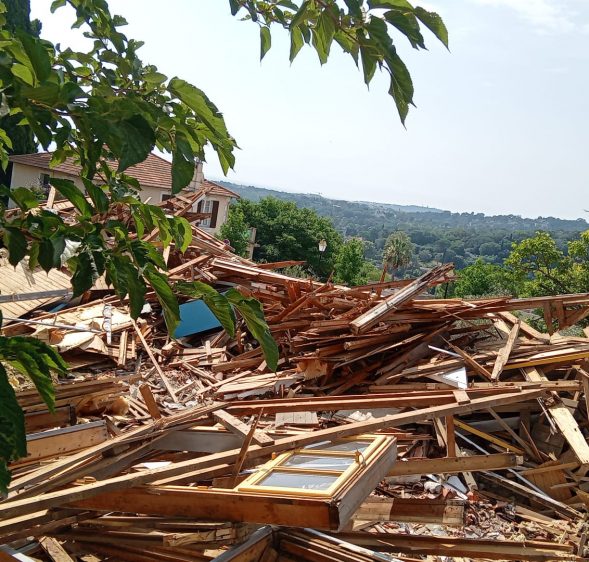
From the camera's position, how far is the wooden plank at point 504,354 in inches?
315

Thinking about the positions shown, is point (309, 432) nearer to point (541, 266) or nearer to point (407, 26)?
point (407, 26)

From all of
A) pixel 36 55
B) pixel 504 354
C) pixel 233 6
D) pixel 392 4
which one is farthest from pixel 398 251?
pixel 36 55

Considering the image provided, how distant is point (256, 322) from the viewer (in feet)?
4.65

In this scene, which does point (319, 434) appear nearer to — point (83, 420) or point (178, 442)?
point (178, 442)

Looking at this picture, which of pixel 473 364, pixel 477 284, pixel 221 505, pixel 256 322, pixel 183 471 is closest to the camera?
pixel 256 322

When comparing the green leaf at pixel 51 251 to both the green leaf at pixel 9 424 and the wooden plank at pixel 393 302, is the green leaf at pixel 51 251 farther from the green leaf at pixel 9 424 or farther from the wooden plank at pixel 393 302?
the wooden plank at pixel 393 302

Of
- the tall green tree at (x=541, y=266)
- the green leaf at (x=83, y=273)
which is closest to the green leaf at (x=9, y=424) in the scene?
the green leaf at (x=83, y=273)

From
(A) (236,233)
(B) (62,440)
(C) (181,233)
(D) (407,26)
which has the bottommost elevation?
(B) (62,440)

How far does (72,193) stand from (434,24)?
0.81 metres

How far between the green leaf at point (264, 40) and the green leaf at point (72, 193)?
608 millimetres

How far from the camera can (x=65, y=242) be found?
50.6 inches

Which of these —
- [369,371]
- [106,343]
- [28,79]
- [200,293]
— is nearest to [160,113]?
[28,79]

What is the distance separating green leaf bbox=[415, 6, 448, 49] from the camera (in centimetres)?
112

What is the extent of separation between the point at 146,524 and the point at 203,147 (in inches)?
85.2
